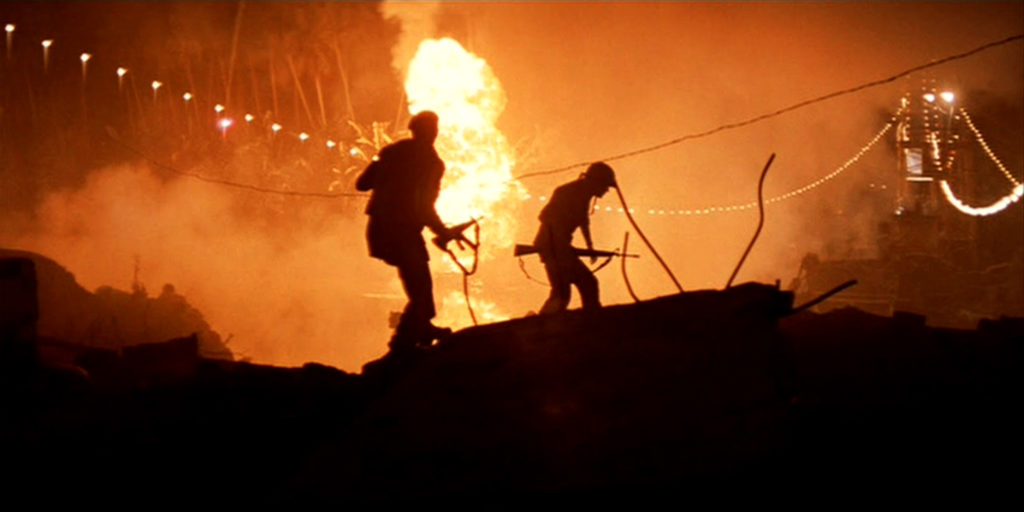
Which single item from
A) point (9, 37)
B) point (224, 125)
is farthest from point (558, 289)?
point (224, 125)

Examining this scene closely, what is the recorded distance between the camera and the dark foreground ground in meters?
3.74

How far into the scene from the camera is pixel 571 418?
4.12 m

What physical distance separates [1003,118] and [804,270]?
11652 mm

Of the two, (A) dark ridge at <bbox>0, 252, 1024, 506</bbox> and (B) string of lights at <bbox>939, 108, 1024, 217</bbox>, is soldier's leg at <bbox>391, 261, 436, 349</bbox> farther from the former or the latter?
(B) string of lights at <bbox>939, 108, 1024, 217</bbox>

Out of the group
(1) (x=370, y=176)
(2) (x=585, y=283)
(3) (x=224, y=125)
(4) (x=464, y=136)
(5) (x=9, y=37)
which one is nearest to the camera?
(1) (x=370, y=176)

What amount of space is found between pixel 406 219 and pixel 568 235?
2400 mm

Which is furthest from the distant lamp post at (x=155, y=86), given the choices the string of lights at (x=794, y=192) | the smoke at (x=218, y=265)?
the string of lights at (x=794, y=192)

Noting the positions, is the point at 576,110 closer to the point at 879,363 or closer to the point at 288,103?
the point at 288,103

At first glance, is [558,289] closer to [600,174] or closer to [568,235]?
[568,235]

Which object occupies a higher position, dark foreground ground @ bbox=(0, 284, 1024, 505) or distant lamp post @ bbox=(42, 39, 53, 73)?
distant lamp post @ bbox=(42, 39, 53, 73)

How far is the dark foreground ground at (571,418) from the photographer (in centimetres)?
374

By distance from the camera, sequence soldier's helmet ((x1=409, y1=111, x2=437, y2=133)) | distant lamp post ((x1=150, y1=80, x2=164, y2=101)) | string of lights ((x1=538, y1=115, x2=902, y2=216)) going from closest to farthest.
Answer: soldier's helmet ((x1=409, y1=111, x2=437, y2=133)), string of lights ((x1=538, y1=115, x2=902, y2=216)), distant lamp post ((x1=150, y1=80, x2=164, y2=101))

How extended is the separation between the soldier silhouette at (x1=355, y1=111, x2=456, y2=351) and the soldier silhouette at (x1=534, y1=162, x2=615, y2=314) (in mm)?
1922

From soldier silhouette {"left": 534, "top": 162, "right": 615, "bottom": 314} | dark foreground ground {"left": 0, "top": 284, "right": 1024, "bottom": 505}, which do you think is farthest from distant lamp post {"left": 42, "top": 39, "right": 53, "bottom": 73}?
dark foreground ground {"left": 0, "top": 284, "right": 1024, "bottom": 505}
